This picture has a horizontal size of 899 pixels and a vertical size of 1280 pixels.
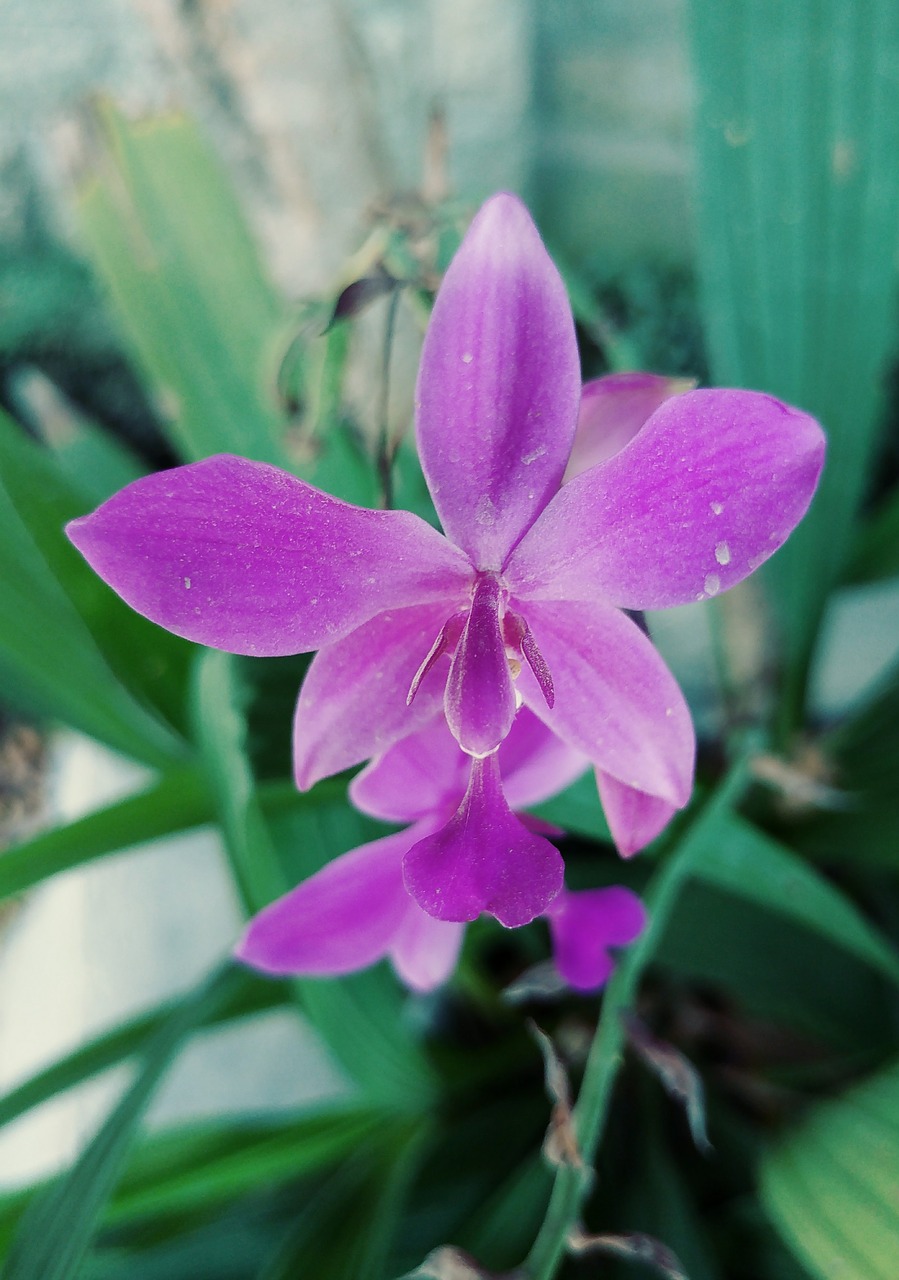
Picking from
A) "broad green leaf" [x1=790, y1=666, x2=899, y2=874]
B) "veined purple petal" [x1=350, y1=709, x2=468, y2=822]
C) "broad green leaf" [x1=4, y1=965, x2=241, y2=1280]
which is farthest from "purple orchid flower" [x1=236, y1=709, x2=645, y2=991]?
"broad green leaf" [x1=790, y1=666, x2=899, y2=874]

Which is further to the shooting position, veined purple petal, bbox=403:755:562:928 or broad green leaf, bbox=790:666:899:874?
broad green leaf, bbox=790:666:899:874

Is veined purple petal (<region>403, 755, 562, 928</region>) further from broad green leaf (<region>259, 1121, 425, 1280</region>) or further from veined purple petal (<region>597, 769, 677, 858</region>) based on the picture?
broad green leaf (<region>259, 1121, 425, 1280</region>)

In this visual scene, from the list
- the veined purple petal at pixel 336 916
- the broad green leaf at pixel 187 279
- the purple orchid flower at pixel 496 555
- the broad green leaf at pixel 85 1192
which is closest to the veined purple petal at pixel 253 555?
the purple orchid flower at pixel 496 555

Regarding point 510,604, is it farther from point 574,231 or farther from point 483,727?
point 574,231

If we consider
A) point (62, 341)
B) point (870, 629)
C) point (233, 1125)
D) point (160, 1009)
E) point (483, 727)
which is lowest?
point (870, 629)

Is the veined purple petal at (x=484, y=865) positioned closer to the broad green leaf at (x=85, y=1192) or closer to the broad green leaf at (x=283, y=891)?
the broad green leaf at (x=283, y=891)

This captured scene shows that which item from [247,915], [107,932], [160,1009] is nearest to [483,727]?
[247,915]

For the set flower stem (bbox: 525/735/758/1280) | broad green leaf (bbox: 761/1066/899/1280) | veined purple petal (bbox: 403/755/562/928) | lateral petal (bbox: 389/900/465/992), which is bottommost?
broad green leaf (bbox: 761/1066/899/1280)
